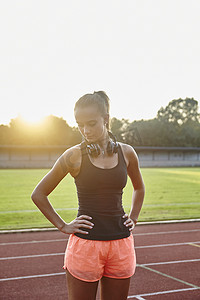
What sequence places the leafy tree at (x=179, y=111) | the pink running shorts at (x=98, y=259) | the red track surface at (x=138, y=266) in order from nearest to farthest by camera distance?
the pink running shorts at (x=98, y=259)
the red track surface at (x=138, y=266)
the leafy tree at (x=179, y=111)

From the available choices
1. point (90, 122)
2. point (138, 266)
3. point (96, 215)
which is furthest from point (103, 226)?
point (138, 266)

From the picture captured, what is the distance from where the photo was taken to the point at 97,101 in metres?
2.42

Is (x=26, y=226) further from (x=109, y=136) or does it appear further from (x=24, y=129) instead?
(x=24, y=129)

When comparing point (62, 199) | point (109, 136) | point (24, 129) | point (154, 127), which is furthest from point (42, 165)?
point (109, 136)

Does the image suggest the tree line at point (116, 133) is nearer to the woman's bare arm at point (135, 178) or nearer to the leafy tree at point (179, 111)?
the leafy tree at point (179, 111)

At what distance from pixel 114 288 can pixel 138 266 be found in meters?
4.14

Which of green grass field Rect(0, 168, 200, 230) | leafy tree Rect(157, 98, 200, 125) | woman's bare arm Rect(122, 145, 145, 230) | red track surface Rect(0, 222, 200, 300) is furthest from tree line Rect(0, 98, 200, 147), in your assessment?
woman's bare arm Rect(122, 145, 145, 230)

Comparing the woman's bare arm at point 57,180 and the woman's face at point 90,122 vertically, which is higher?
the woman's face at point 90,122

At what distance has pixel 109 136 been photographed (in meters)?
2.58

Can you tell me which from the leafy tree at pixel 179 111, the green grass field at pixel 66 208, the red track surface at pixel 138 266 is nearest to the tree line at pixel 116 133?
the leafy tree at pixel 179 111

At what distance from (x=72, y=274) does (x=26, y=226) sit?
8264 millimetres

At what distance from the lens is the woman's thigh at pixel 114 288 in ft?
7.79

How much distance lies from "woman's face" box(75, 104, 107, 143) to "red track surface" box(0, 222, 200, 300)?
10.6 ft

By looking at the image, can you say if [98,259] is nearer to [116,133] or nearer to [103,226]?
[103,226]
